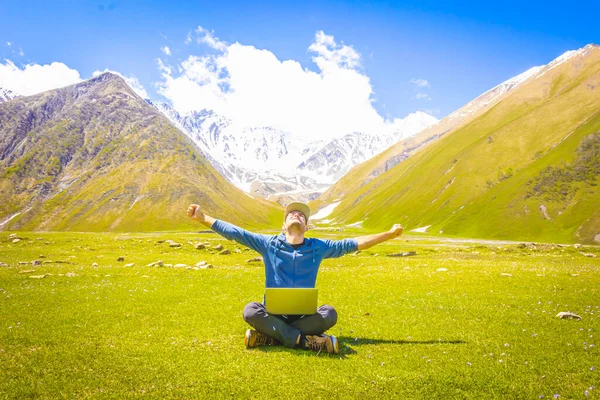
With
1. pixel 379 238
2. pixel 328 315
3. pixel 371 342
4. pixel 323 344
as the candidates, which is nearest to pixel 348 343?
pixel 371 342

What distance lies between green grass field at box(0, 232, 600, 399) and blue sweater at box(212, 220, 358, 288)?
216 cm

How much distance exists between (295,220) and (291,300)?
251 centimetres

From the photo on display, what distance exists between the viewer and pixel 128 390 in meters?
8.05

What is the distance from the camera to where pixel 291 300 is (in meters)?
10.8

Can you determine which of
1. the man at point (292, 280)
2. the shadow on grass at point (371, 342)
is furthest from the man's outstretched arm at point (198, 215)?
the shadow on grass at point (371, 342)

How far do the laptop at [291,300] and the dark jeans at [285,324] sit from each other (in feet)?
1.87

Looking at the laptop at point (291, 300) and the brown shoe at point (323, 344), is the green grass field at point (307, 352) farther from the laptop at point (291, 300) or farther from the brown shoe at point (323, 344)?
the laptop at point (291, 300)

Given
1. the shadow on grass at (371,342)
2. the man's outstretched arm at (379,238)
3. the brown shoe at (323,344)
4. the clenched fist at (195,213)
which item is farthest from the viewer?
the clenched fist at (195,213)

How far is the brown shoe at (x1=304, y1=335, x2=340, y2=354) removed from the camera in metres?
10.7

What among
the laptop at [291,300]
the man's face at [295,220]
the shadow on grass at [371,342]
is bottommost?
the shadow on grass at [371,342]

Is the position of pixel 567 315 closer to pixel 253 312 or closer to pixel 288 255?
pixel 288 255

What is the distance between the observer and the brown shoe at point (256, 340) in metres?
11.2

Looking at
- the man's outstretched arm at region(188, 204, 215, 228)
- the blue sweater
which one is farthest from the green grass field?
the man's outstretched arm at region(188, 204, 215, 228)

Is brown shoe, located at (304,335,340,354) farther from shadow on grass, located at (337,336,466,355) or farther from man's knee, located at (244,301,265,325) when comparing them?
man's knee, located at (244,301,265,325)
